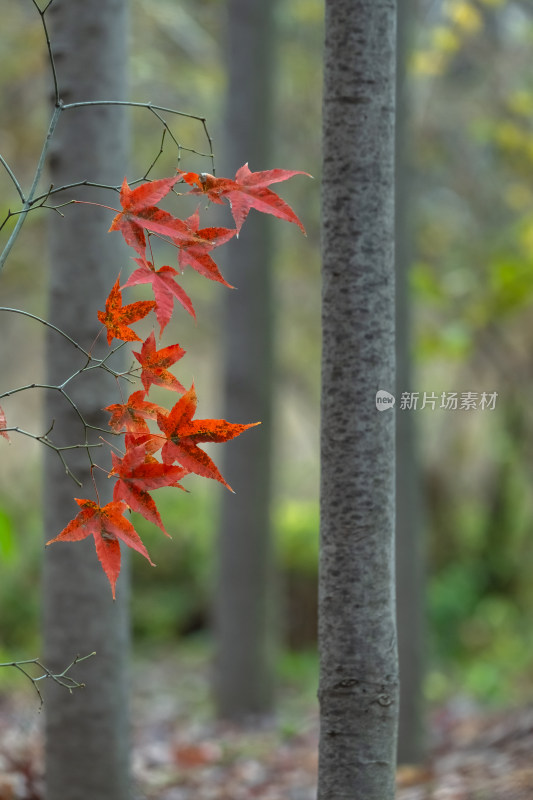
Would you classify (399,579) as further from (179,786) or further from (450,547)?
(450,547)

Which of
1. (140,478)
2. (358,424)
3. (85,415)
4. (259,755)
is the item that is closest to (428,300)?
(259,755)

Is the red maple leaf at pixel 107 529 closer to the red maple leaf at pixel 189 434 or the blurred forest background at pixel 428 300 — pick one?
the red maple leaf at pixel 189 434

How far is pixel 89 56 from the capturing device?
2188 millimetres

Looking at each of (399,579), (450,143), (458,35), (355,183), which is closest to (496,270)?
(399,579)

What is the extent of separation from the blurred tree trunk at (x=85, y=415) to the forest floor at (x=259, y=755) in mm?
399

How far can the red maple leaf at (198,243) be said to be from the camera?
1.26 meters

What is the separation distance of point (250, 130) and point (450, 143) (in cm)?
252

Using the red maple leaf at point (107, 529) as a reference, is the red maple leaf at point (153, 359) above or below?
above

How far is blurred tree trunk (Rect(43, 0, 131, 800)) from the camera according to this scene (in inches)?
84.9

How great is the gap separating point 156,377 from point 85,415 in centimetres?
90

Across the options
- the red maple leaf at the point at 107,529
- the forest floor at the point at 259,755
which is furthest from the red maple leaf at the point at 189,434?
the forest floor at the point at 259,755

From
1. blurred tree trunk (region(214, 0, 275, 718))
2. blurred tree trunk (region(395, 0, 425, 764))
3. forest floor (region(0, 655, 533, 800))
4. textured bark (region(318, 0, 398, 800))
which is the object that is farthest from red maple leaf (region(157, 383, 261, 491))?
blurred tree trunk (region(214, 0, 275, 718))

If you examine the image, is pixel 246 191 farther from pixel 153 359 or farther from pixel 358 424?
pixel 358 424

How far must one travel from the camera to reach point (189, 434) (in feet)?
4.03
